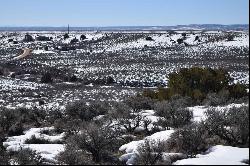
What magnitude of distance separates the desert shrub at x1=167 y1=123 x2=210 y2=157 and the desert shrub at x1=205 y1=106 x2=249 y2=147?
0.36 metres

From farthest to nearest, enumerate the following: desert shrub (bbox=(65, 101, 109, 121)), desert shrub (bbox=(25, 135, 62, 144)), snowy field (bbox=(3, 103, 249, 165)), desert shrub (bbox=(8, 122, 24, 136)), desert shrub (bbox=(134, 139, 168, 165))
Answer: desert shrub (bbox=(65, 101, 109, 121)), desert shrub (bbox=(8, 122, 24, 136)), desert shrub (bbox=(25, 135, 62, 144)), desert shrub (bbox=(134, 139, 168, 165)), snowy field (bbox=(3, 103, 249, 165))

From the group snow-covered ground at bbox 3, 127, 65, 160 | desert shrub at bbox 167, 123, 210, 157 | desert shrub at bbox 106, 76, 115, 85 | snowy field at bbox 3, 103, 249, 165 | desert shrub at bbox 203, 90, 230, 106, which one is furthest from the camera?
desert shrub at bbox 106, 76, 115, 85

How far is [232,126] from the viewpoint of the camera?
10695mm

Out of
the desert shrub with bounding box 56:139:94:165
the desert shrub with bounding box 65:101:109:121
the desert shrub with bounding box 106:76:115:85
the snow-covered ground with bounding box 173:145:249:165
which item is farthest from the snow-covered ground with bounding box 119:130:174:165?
the desert shrub with bounding box 106:76:115:85

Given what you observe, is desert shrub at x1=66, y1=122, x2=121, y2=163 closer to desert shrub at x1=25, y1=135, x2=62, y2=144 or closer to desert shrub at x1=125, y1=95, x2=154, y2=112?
desert shrub at x1=25, y1=135, x2=62, y2=144

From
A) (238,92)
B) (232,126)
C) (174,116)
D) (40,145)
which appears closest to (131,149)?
(232,126)

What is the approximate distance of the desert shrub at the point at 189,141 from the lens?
973 centimetres

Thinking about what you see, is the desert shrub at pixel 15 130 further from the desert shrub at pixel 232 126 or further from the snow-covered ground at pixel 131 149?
the desert shrub at pixel 232 126

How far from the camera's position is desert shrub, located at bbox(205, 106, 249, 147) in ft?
32.0

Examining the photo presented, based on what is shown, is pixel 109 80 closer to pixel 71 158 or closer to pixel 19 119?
pixel 19 119

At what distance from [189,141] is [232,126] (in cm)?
143

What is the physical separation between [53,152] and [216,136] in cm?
375

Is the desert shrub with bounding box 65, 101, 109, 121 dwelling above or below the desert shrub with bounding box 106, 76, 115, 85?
above

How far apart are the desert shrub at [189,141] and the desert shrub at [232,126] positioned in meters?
0.36
